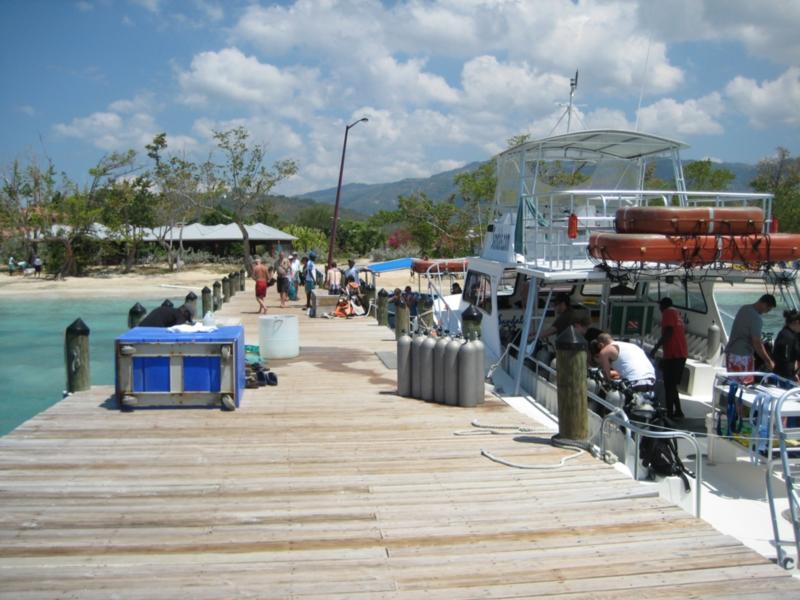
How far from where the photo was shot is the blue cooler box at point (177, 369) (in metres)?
8.77

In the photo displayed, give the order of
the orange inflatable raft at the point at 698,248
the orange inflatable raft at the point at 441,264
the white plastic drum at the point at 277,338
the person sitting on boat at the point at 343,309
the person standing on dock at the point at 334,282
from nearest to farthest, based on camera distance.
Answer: the orange inflatable raft at the point at 698,248 < the white plastic drum at the point at 277,338 < the orange inflatable raft at the point at 441,264 < the person sitting on boat at the point at 343,309 < the person standing on dock at the point at 334,282

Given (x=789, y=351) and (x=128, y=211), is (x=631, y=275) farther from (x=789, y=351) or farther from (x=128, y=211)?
(x=128, y=211)

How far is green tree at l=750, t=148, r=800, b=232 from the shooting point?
50.3m

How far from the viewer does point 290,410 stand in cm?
921

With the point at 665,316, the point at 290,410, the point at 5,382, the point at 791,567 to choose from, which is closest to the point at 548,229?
the point at 665,316

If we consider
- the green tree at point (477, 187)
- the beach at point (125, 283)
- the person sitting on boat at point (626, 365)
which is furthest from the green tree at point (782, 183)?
the person sitting on boat at point (626, 365)

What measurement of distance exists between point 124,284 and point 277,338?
3512 centimetres

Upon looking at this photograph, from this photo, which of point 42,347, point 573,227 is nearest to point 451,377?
point 573,227

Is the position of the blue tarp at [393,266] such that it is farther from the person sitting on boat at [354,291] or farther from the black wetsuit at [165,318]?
the black wetsuit at [165,318]

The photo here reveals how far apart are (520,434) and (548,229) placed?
149 inches

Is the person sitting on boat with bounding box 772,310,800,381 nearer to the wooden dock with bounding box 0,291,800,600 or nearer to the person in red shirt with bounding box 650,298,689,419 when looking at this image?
the person in red shirt with bounding box 650,298,689,419

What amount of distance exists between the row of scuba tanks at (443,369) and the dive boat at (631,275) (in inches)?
35.8

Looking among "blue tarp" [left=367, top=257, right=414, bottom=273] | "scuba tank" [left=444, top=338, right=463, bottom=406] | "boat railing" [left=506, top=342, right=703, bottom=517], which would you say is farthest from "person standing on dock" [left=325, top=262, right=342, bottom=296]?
"boat railing" [left=506, top=342, right=703, bottom=517]

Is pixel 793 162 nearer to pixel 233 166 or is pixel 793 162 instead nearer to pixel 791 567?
pixel 233 166
